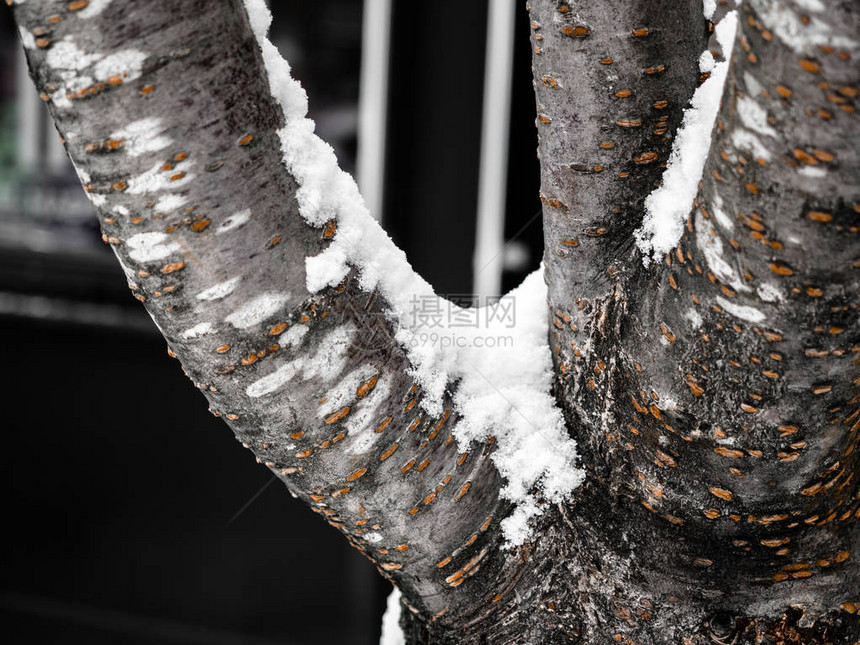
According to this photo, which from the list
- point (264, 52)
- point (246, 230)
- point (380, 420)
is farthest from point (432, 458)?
point (264, 52)

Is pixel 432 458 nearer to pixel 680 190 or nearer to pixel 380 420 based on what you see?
pixel 380 420

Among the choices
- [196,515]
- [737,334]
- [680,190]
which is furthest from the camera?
[196,515]

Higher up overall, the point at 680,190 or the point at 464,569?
the point at 680,190

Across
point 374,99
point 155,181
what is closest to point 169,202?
point 155,181

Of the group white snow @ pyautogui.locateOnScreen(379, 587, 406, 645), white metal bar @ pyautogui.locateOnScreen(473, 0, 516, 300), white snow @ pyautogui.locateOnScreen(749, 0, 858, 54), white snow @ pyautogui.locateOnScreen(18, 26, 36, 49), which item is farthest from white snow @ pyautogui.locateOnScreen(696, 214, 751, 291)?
white metal bar @ pyautogui.locateOnScreen(473, 0, 516, 300)

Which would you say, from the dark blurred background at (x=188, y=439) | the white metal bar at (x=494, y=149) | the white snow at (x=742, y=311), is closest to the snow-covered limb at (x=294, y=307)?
the white snow at (x=742, y=311)

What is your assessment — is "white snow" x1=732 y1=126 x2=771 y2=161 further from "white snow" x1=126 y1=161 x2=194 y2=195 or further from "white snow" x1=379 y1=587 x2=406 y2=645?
"white snow" x1=379 y1=587 x2=406 y2=645
